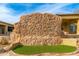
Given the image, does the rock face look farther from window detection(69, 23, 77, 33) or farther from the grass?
window detection(69, 23, 77, 33)

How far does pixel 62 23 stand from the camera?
12.0ft

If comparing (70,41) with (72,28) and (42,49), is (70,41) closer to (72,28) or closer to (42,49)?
(72,28)

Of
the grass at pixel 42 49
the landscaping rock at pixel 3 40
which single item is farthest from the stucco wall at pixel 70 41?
the landscaping rock at pixel 3 40

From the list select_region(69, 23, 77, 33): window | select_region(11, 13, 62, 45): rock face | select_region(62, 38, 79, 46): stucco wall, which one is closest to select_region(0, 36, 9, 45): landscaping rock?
select_region(11, 13, 62, 45): rock face

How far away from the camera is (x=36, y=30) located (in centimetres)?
374

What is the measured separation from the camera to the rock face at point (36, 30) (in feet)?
12.2

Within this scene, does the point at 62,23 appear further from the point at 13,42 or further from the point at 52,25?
the point at 13,42

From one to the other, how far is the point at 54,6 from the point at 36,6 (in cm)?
28

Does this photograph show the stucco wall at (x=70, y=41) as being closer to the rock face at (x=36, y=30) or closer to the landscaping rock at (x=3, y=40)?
the rock face at (x=36, y=30)

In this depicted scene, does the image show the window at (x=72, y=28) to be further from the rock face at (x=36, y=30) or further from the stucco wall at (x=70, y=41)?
the rock face at (x=36, y=30)

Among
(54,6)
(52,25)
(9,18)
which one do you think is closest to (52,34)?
(52,25)

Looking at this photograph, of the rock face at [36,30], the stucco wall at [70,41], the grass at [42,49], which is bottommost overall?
the grass at [42,49]

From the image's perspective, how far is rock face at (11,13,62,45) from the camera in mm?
3705

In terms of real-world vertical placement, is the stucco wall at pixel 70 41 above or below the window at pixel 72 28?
below
